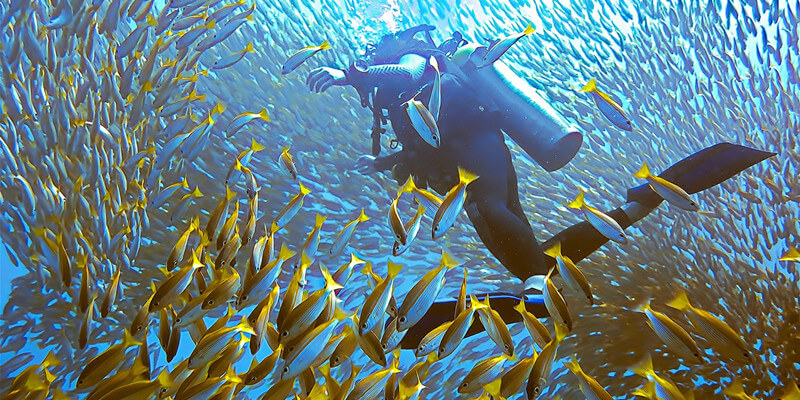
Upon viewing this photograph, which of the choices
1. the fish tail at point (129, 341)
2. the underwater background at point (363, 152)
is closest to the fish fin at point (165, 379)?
the fish tail at point (129, 341)

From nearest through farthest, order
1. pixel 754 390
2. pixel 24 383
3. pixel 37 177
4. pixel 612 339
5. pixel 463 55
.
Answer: pixel 24 383
pixel 37 177
pixel 463 55
pixel 754 390
pixel 612 339

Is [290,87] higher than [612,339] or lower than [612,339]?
higher

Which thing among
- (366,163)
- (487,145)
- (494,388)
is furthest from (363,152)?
(494,388)

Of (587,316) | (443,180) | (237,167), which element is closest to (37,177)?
(237,167)

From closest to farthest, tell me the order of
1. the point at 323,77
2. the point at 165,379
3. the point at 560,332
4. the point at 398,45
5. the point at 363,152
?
the point at 165,379, the point at 560,332, the point at 323,77, the point at 398,45, the point at 363,152

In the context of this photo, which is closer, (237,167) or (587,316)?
(237,167)

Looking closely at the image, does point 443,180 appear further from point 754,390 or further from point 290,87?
point 754,390

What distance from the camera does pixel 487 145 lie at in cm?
381

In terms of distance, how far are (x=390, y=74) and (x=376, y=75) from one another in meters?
0.12

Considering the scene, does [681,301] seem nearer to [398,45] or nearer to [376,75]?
[376,75]

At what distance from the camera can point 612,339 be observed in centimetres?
477

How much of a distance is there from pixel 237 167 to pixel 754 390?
4.71m

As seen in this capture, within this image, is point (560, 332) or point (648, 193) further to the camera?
point (648, 193)

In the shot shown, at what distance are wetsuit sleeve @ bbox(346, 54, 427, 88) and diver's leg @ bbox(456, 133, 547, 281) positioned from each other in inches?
25.5
